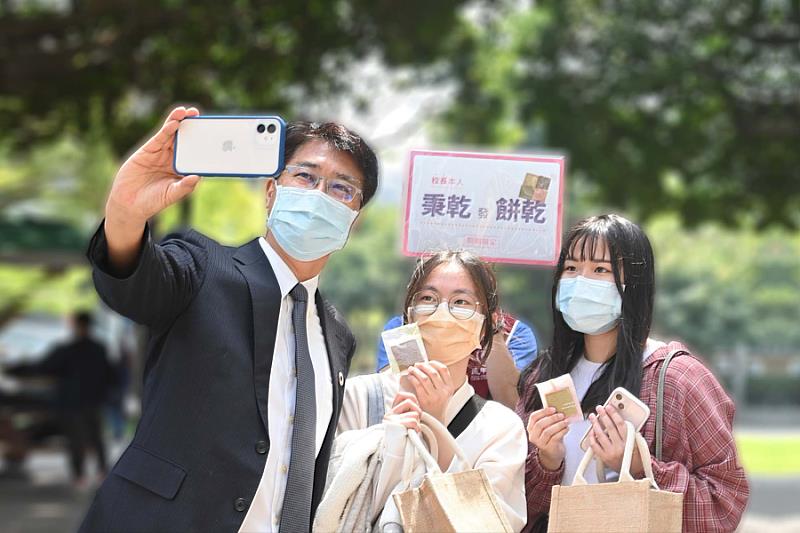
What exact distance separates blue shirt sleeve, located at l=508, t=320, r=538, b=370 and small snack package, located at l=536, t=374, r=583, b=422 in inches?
20.7

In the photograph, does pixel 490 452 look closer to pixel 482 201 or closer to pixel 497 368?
pixel 497 368

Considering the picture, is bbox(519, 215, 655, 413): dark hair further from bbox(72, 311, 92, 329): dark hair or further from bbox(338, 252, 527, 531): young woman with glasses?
bbox(72, 311, 92, 329): dark hair

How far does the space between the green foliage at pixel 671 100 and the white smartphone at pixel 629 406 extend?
7216 millimetres

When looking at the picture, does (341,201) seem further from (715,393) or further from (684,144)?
(684,144)

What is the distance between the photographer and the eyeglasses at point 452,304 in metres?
2.60

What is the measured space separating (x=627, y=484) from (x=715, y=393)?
46 centimetres

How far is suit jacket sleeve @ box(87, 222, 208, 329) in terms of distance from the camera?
2215 mm

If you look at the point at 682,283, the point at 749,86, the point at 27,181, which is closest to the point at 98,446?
the point at 749,86

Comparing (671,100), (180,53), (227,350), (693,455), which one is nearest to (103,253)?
(227,350)

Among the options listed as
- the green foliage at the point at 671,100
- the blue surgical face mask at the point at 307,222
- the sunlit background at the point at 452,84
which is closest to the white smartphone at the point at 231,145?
the blue surgical face mask at the point at 307,222

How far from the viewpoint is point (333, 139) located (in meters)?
2.61

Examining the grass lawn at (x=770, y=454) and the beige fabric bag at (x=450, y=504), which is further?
the grass lawn at (x=770, y=454)

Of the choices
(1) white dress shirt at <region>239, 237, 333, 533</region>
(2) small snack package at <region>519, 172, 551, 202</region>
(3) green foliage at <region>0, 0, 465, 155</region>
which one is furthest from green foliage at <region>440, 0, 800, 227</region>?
(1) white dress shirt at <region>239, 237, 333, 533</region>

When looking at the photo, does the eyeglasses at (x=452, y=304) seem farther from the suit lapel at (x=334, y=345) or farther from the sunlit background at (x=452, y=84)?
A: the sunlit background at (x=452, y=84)
